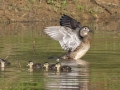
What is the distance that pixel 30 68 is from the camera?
54.6ft

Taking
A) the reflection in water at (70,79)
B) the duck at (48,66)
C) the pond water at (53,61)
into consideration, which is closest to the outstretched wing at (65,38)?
the pond water at (53,61)

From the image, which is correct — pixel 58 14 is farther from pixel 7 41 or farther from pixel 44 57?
pixel 44 57

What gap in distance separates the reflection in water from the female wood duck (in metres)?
2.34

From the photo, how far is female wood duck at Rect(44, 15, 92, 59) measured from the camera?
19.8 meters

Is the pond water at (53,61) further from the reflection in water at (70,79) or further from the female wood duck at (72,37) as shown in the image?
the female wood duck at (72,37)

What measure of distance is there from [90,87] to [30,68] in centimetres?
318

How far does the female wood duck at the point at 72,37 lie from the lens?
19.8 m

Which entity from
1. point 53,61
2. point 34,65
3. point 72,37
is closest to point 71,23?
point 72,37

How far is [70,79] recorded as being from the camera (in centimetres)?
1489

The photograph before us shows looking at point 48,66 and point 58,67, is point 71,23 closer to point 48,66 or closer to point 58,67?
→ point 48,66

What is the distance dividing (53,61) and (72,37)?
158 cm

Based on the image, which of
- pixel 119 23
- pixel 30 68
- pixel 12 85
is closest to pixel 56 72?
pixel 30 68

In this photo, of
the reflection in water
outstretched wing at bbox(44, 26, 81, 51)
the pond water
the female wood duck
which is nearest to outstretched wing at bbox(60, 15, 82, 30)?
the female wood duck

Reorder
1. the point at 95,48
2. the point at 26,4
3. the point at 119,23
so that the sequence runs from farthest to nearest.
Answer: the point at 26,4, the point at 119,23, the point at 95,48
